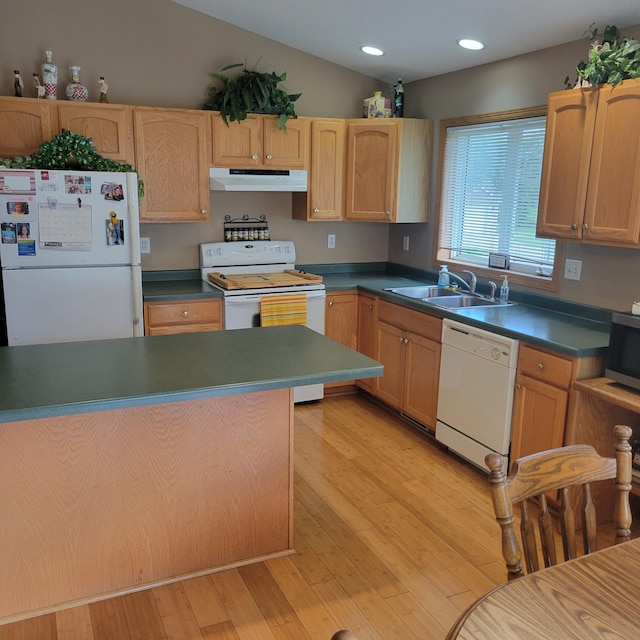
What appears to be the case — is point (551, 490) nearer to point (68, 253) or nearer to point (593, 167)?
point (593, 167)

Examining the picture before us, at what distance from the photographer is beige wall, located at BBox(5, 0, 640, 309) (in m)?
3.51

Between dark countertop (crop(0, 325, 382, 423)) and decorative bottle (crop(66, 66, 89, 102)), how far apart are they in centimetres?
208

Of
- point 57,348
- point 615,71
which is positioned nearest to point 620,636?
point 57,348

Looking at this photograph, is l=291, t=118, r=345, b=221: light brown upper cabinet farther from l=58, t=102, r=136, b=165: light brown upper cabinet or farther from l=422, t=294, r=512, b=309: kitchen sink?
l=58, t=102, r=136, b=165: light brown upper cabinet

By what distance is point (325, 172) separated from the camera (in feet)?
15.0

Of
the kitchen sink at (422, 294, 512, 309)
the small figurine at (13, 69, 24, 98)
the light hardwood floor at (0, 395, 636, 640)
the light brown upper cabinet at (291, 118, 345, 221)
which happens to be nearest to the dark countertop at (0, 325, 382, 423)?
the light hardwood floor at (0, 395, 636, 640)

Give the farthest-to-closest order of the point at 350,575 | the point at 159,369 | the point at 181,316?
the point at 181,316
the point at 350,575
the point at 159,369

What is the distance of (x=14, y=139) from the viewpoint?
372 cm

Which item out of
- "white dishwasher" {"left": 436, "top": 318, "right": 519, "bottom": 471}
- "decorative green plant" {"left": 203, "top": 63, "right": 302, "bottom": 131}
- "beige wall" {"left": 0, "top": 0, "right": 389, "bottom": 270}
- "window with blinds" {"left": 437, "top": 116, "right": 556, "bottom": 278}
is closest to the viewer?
"white dishwasher" {"left": 436, "top": 318, "right": 519, "bottom": 471}

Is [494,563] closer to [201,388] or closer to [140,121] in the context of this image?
[201,388]

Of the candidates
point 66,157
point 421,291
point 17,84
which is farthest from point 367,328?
point 17,84

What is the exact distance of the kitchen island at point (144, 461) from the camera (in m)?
2.13

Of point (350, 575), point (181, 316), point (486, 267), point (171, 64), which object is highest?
point (171, 64)

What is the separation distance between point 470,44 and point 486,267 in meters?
1.43
